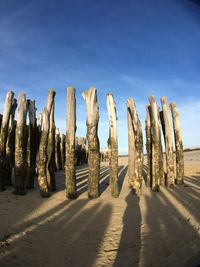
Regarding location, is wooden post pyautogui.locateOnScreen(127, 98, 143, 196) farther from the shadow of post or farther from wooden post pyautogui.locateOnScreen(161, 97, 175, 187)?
wooden post pyautogui.locateOnScreen(161, 97, 175, 187)

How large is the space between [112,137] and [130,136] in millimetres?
1305

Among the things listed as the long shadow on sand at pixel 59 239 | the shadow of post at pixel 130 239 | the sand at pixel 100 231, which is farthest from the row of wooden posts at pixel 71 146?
the shadow of post at pixel 130 239

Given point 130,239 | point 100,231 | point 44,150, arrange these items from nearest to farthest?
1. point 130,239
2. point 100,231
3. point 44,150

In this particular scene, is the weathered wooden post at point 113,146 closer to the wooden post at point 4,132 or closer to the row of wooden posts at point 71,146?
the row of wooden posts at point 71,146

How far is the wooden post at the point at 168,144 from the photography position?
30.2ft

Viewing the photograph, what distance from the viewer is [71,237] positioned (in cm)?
449

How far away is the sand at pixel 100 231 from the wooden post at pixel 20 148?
325mm

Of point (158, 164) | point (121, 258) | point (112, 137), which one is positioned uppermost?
point (112, 137)

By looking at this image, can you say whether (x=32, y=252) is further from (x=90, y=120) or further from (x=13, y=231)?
(x=90, y=120)

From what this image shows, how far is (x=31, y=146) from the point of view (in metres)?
8.56

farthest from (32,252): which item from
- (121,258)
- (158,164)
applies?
(158,164)

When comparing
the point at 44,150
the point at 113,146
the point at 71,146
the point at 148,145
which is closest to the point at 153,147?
the point at 148,145

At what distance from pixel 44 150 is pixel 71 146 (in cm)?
74

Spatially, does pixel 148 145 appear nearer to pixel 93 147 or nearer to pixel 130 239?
pixel 93 147
